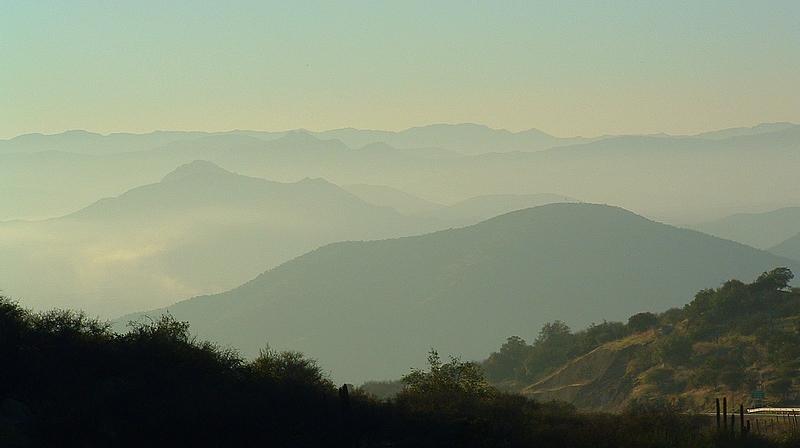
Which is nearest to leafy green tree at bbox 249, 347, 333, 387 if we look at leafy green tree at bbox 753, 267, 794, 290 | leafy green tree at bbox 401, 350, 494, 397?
leafy green tree at bbox 401, 350, 494, 397

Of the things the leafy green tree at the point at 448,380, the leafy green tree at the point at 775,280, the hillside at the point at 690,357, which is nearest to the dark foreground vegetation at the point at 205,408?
the leafy green tree at the point at 448,380

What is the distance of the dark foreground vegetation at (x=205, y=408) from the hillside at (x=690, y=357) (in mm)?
47564

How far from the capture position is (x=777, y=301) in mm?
117812

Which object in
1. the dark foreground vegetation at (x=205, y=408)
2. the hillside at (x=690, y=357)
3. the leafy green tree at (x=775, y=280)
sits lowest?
the dark foreground vegetation at (x=205, y=408)

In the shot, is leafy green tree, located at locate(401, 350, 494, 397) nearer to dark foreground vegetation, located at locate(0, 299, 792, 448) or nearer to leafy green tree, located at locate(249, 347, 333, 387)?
dark foreground vegetation, located at locate(0, 299, 792, 448)

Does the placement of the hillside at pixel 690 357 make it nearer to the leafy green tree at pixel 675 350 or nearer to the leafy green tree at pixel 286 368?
the leafy green tree at pixel 675 350

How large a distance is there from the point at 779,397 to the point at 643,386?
2445cm

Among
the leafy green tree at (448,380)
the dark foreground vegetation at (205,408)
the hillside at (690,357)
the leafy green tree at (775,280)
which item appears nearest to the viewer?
the dark foreground vegetation at (205,408)

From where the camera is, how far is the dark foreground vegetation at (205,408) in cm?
3086

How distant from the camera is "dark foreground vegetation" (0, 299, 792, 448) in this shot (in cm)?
3086

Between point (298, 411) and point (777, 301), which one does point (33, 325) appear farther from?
point (777, 301)

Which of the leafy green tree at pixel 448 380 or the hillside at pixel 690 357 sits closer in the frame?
the leafy green tree at pixel 448 380

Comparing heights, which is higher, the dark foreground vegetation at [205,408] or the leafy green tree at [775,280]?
the leafy green tree at [775,280]

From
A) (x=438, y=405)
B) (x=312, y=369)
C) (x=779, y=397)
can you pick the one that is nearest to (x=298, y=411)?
(x=438, y=405)
